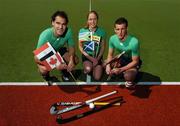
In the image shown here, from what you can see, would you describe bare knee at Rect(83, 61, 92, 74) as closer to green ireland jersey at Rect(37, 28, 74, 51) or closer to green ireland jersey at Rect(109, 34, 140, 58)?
green ireland jersey at Rect(37, 28, 74, 51)

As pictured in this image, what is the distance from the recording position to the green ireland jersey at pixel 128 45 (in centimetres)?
899

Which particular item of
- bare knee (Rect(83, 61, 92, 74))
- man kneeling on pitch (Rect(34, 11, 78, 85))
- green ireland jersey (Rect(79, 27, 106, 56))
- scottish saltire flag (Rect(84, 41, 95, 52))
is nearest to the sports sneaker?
bare knee (Rect(83, 61, 92, 74))

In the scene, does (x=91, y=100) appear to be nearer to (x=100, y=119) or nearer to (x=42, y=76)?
(x=100, y=119)

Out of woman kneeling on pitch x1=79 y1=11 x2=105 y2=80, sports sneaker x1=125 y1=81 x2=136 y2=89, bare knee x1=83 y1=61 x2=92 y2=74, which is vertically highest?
woman kneeling on pitch x1=79 y1=11 x2=105 y2=80

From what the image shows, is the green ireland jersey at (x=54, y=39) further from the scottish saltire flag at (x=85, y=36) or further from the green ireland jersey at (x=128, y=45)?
the green ireland jersey at (x=128, y=45)

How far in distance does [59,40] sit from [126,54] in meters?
1.85

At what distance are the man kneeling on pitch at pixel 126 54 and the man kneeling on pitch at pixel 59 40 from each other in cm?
109

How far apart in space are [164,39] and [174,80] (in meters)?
3.91

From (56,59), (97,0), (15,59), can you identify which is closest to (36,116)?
(56,59)

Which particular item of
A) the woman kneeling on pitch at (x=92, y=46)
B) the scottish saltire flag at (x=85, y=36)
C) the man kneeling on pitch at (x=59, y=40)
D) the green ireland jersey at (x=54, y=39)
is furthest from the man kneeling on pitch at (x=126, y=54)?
the green ireland jersey at (x=54, y=39)

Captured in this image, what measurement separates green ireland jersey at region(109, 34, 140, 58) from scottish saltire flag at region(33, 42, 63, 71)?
4.92 feet

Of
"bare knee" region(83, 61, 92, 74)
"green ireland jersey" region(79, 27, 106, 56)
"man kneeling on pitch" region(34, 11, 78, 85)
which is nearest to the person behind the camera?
"man kneeling on pitch" region(34, 11, 78, 85)

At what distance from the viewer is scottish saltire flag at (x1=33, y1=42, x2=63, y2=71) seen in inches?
352

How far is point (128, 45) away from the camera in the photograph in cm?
911
